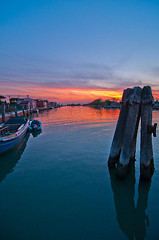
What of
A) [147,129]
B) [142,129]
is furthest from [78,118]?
[147,129]

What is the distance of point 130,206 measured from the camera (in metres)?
Result: 5.47

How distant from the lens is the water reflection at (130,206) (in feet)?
14.4

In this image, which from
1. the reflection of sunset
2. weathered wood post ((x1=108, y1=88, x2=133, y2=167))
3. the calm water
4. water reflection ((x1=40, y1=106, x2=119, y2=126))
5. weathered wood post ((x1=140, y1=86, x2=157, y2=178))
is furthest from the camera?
water reflection ((x1=40, y1=106, x2=119, y2=126))

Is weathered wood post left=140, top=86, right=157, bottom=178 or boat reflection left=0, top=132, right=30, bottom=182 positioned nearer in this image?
weathered wood post left=140, top=86, right=157, bottom=178

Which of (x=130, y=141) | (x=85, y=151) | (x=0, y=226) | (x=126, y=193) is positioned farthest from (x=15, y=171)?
(x=130, y=141)

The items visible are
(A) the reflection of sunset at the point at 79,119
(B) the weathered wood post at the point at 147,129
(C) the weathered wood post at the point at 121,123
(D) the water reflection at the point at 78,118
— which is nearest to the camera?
(B) the weathered wood post at the point at 147,129

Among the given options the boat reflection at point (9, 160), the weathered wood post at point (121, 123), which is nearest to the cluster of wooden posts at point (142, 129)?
the weathered wood post at point (121, 123)

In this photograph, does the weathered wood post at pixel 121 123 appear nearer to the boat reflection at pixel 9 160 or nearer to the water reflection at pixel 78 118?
the boat reflection at pixel 9 160

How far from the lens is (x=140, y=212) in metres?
5.13

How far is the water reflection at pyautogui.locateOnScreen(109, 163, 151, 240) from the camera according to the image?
4.39 metres

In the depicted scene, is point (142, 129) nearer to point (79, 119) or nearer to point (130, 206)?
point (130, 206)

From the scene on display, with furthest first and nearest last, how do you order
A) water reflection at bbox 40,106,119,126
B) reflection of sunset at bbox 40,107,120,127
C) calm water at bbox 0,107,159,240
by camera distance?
water reflection at bbox 40,106,119,126 < reflection of sunset at bbox 40,107,120,127 < calm water at bbox 0,107,159,240

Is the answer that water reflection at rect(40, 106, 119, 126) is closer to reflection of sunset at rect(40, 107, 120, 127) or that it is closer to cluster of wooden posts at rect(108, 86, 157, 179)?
reflection of sunset at rect(40, 107, 120, 127)

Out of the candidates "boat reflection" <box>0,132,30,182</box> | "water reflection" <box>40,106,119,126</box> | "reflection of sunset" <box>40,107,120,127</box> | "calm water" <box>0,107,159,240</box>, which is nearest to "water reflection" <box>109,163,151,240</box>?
"calm water" <box>0,107,159,240</box>
